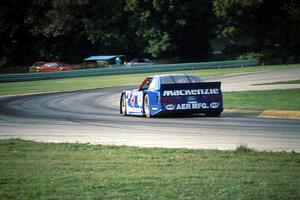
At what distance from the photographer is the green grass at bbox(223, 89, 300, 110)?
22.5 meters

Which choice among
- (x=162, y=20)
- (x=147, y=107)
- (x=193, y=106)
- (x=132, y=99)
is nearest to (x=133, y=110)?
(x=132, y=99)

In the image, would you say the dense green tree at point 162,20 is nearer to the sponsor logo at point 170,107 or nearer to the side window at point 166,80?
the side window at point 166,80

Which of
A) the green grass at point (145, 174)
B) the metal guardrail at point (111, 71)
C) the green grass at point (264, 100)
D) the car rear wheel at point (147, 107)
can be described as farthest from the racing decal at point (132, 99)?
the metal guardrail at point (111, 71)

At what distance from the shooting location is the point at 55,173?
31.1ft

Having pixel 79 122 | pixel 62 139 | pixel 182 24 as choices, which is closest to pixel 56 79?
pixel 182 24

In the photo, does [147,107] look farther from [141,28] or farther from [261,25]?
[261,25]

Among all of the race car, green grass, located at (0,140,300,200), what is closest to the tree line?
the race car

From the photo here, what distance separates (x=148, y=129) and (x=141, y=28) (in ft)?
197

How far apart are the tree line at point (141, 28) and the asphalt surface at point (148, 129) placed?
51.1 m

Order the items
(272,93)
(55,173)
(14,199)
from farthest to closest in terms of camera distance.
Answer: (272,93), (55,173), (14,199)

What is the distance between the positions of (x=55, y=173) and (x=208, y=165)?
2.26 m

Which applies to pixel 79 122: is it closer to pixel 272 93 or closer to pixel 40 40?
pixel 272 93

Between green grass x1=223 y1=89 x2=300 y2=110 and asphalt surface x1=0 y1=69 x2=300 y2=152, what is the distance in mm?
1298

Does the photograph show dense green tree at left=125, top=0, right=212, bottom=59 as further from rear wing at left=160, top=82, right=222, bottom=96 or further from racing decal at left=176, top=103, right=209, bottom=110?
racing decal at left=176, top=103, right=209, bottom=110
